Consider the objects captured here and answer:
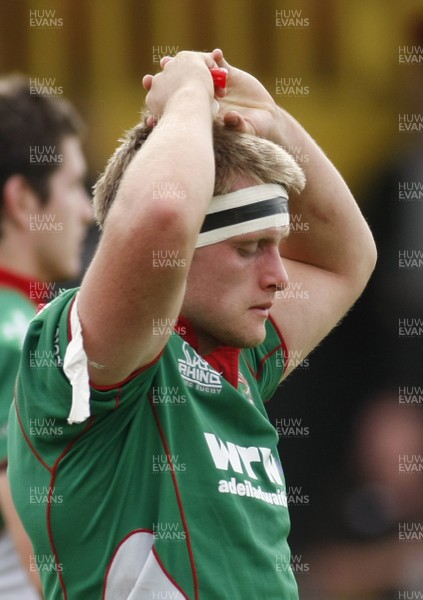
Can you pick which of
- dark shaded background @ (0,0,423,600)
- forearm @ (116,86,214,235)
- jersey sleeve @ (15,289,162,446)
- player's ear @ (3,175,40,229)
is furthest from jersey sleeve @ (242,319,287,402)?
dark shaded background @ (0,0,423,600)

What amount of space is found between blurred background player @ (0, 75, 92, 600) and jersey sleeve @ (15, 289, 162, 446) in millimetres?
1409

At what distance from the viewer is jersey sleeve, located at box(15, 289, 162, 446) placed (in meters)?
2.39

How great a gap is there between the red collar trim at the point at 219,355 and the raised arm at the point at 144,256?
14.3 inches

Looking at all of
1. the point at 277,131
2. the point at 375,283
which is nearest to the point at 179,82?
the point at 277,131

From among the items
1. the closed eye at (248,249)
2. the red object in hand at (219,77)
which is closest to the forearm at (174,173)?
the red object in hand at (219,77)

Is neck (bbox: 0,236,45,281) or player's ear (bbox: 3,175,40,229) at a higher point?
player's ear (bbox: 3,175,40,229)

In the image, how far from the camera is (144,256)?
2299 millimetres

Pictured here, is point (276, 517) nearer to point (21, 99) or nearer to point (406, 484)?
point (21, 99)

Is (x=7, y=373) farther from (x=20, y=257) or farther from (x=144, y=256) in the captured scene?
(x=144, y=256)

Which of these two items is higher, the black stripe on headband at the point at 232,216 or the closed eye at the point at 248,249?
the black stripe on headband at the point at 232,216

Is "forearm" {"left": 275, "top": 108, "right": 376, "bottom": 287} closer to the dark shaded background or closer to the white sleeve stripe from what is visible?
the white sleeve stripe

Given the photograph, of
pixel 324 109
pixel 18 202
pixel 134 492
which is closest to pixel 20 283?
pixel 18 202

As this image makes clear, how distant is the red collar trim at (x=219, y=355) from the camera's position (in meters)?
2.83

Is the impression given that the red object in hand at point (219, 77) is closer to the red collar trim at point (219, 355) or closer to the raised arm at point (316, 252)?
the raised arm at point (316, 252)
